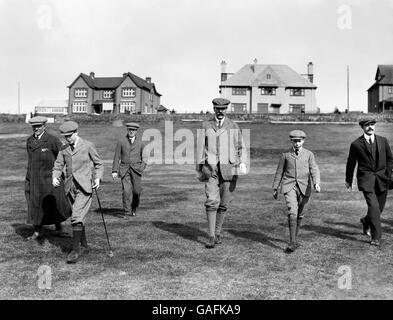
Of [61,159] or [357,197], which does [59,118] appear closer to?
[357,197]

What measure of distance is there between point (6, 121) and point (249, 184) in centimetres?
5377

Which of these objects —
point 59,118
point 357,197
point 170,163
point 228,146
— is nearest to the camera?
point 228,146

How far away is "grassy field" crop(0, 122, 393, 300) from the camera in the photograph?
232 inches

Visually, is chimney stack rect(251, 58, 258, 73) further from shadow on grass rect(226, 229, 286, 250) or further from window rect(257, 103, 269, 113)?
shadow on grass rect(226, 229, 286, 250)

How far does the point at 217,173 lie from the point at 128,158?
4022 mm

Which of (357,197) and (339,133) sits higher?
(339,133)

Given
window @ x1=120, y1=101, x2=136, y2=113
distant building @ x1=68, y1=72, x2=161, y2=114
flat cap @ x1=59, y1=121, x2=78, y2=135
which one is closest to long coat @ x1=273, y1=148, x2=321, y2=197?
flat cap @ x1=59, y1=121, x2=78, y2=135

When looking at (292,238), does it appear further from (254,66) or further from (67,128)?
(254,66)

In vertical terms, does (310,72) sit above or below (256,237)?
above

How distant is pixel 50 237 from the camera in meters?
9.07

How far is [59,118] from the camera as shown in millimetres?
62062

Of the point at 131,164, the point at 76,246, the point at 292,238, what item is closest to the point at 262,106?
the point at 131,164

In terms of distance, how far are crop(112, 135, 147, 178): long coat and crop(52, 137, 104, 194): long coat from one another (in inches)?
155
